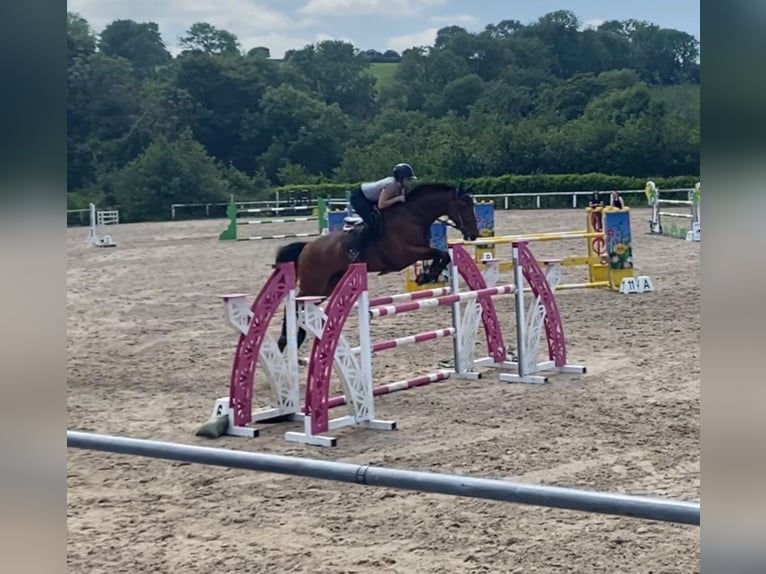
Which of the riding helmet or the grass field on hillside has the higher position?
the grass field on hillside

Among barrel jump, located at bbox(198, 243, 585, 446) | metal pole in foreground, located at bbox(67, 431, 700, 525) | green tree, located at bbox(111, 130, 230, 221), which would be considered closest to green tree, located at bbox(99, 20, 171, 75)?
green tree, located at bbox(111, 130, 230, 221)

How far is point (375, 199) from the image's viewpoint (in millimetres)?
5875

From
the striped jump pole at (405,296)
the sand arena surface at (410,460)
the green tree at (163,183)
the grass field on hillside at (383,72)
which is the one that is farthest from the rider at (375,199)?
the grass field on hillside at (383,72)

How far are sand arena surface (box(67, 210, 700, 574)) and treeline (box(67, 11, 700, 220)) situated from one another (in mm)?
20544

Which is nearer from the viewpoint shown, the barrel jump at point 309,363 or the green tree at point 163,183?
the barrel jump at point 309,363

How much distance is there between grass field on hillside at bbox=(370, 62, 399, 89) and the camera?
44531 millimetres

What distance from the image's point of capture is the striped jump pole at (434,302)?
15.0ft

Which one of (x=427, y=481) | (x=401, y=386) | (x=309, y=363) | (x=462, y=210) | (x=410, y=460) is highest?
(x=462, y=210)

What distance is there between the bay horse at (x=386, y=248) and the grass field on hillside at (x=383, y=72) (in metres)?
38.5

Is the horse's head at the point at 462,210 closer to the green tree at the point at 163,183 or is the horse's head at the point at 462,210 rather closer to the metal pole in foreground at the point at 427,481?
the metal pole in foreground at the point at 427,481

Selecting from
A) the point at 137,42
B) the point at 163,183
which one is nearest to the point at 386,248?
the point at 163,183

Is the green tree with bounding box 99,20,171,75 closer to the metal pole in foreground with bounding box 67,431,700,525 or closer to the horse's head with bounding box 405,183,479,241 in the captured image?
the horse's head with bounding box 405,183,479,241

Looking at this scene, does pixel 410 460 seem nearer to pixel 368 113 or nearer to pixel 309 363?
pixel 309 363

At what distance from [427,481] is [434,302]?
3.89 metres
